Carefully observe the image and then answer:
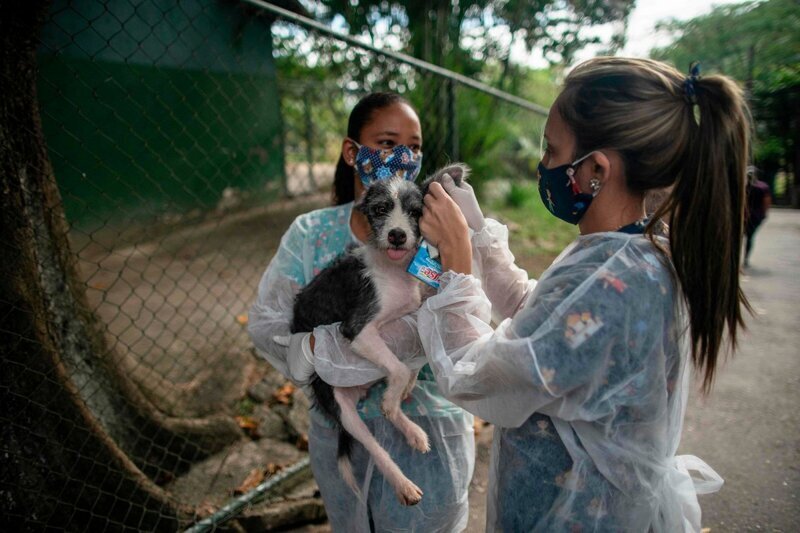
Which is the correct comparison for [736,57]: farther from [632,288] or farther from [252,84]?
[632,288]

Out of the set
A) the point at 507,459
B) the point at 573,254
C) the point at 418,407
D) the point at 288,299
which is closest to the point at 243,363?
the point at 288,299

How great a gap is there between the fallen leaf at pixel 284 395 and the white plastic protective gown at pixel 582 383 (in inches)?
107

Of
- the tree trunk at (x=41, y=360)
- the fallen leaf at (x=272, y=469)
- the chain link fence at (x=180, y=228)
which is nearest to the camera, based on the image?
the tree trunk at (x=41, y=360)

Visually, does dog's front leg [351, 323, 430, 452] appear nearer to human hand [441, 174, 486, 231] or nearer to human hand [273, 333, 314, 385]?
human hand [273, 333, 314, 385]

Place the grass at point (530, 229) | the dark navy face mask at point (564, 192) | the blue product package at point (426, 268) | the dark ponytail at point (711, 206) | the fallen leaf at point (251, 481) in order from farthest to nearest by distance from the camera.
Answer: the grass at point (530, 229) < the fallen leaf at point (251, 481) < the blue product package at point (426, 268) < the dark navy face mask at point (564, 192) < the dark ponytail at point (711, 206)

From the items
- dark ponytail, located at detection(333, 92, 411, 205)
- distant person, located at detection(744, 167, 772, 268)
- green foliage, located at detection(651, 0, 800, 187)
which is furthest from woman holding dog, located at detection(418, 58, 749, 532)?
distant person, located at detection(744, 167, 772, 268)

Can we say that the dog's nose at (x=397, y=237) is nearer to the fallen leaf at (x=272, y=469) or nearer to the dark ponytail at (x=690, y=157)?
the dark ponytail at (x=690, y=157)

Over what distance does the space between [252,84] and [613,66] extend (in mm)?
8368

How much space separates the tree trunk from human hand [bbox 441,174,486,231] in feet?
7.22

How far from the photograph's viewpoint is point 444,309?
5.20 feet

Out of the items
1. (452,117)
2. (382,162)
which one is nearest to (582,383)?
(382,162)

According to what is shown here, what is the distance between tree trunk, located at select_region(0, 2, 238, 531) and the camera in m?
2.23

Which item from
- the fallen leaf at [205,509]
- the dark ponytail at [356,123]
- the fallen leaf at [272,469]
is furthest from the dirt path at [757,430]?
the fallen leaf at [205,509]

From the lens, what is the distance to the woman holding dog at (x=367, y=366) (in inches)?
77.7
